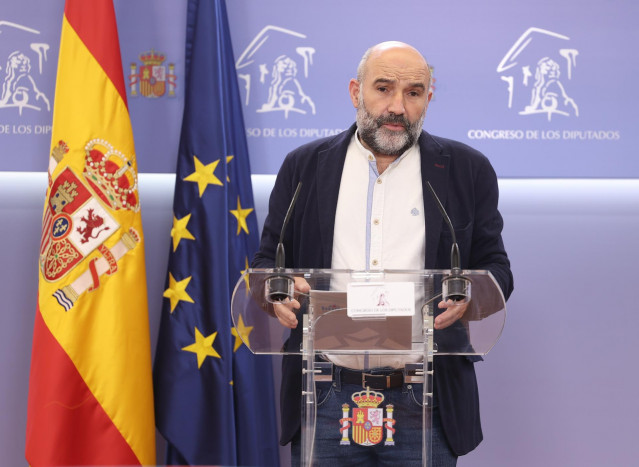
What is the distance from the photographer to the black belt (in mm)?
1989

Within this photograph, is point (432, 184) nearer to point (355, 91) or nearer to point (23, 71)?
point (355, 91)

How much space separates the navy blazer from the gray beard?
67mm

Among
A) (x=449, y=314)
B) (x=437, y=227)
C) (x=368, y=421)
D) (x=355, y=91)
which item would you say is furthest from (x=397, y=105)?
(x=368, y=421)

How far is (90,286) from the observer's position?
307 centimetres

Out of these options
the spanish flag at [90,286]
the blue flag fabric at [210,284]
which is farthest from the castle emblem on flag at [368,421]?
the spanish flag at [90,286]

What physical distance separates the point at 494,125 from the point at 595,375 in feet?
3.99

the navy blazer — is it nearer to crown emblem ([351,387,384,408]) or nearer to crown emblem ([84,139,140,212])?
crown emblem ([351,387,384,408])

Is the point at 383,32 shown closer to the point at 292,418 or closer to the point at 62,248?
the point at 62,248

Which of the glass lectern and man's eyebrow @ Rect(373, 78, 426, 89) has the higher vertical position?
man's eyebrow @ Rect(373, 78, 426, 89)

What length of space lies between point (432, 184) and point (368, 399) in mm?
786

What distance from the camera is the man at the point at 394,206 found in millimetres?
2285

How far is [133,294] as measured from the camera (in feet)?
10.3

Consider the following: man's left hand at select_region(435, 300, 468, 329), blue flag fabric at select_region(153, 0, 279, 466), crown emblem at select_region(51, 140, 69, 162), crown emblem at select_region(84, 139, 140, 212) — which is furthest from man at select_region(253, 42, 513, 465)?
crown emblem at select_region(51, 140, 69, 162)

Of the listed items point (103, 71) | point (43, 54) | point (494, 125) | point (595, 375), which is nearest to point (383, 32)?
point (494, 125)
